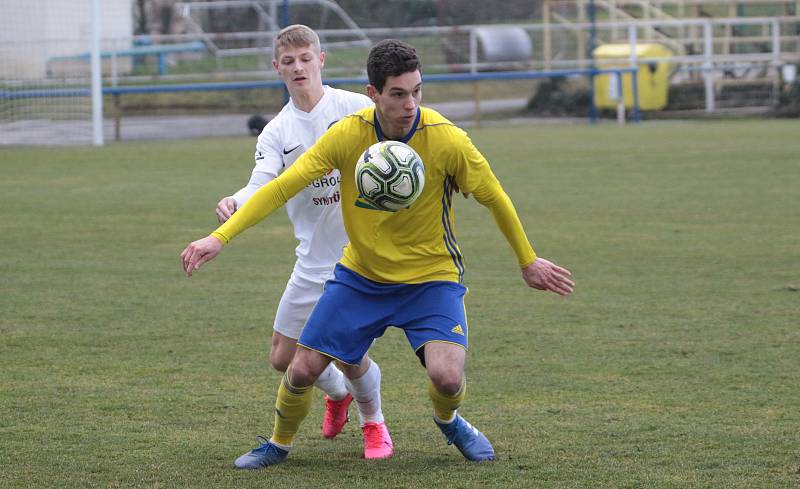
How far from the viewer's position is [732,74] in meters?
26.0

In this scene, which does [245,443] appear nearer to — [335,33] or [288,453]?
[288,453]

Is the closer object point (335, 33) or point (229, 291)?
point (229, 291)

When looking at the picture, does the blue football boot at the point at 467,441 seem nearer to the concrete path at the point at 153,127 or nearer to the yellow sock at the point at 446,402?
the yellow sock at the point at 446,402

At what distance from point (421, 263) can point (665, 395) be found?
165 cm

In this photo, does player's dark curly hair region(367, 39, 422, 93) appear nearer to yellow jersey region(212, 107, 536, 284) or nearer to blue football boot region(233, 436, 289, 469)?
yellow jersey region(212, 107, 536, 284)

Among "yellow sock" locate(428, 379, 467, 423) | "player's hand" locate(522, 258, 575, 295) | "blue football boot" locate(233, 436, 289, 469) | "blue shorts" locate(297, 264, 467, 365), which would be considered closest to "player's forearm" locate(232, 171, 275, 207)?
"blue shorts" locate(297, 264, 467, 365)

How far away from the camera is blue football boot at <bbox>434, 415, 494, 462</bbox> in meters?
4.80

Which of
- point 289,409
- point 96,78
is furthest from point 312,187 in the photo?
point 96,78

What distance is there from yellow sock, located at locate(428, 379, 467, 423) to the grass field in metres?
0.19

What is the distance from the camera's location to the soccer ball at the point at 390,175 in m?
4.38

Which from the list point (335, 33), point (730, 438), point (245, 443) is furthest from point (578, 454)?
point (335, 33)

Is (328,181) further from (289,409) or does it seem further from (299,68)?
(289,409)

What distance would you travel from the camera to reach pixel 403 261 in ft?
15.4

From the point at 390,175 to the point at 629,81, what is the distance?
66.9 ft
